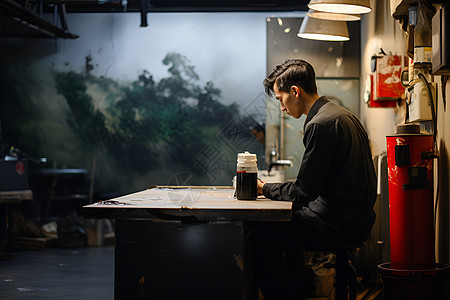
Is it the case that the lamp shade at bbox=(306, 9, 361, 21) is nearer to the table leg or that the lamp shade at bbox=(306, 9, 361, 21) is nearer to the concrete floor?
the table leg

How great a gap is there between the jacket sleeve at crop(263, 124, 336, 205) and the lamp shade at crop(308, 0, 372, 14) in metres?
1.48

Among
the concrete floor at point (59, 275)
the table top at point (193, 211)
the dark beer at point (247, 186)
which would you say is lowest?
the concrete floor at point (59, 275)

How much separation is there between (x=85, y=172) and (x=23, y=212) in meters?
0.94

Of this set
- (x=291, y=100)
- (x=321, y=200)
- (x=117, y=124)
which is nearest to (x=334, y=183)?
(x=321, y=200)

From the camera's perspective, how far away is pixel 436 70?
2643 mm

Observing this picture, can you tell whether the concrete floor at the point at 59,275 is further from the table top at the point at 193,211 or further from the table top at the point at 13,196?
the table top at the point at 193,211

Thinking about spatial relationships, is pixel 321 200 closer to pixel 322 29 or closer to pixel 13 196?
pixel 322 29

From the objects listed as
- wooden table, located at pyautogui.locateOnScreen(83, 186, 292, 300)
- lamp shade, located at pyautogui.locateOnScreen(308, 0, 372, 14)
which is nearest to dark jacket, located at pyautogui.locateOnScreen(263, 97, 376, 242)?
wooden table, located at pyautogui.locateOnScreen(83, 186, 292, 300)

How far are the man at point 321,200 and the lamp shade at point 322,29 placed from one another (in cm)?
226

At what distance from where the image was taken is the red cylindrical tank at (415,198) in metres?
2.74

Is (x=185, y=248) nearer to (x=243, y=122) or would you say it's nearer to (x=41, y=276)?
(x=41, y=276)

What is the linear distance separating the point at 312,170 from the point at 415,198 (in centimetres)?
72

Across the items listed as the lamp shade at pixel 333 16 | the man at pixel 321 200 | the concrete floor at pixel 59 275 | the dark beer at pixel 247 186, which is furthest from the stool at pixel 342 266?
the lamp shade at pixel 333 16

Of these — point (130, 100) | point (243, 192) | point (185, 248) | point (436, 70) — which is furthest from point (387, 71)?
point (130, 100)
